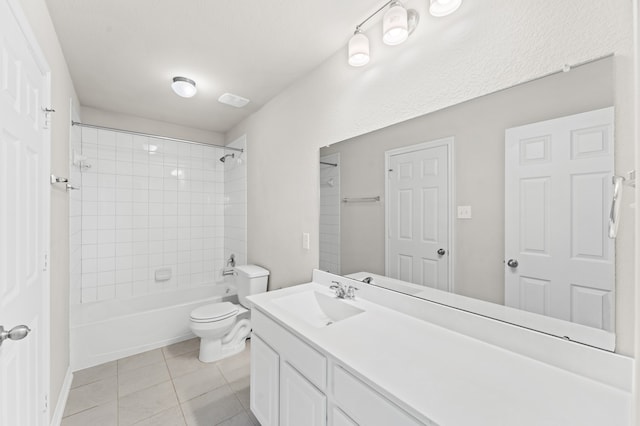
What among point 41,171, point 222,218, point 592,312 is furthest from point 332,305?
point 222,218

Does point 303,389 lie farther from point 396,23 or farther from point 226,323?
point 396,23

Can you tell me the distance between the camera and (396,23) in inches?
49.2

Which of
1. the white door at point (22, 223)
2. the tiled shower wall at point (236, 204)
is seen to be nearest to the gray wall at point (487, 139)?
the white door at point (22, 223)

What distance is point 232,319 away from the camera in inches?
95.7

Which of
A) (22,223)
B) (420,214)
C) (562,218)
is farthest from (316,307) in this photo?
(22,223)

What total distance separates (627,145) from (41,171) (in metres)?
2.34

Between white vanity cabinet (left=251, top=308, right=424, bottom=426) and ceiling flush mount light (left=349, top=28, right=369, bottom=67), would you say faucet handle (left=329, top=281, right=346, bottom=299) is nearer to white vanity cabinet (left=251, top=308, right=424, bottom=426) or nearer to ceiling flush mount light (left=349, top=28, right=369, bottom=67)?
white vanity cabinet (left=251, top=308, right=424, bottom=426)

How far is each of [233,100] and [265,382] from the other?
230 centimetres

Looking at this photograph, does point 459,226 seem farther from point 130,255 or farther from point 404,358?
point 130,255

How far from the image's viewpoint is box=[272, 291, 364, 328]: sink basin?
154 cm

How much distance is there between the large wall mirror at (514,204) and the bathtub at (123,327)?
2.27 meters

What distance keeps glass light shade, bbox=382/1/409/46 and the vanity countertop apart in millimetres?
1349

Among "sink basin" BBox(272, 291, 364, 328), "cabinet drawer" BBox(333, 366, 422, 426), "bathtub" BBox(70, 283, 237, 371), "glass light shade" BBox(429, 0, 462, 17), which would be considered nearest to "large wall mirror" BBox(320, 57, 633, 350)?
"sink basin" BBox(272, 291, 364, 328)

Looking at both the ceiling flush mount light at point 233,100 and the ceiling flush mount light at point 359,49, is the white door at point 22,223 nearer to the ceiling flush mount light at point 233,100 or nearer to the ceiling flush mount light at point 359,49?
the ceiling flush mount light at point 233,100
